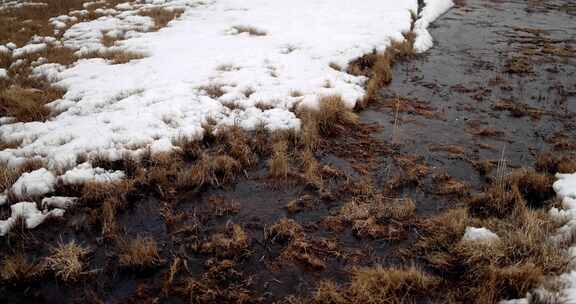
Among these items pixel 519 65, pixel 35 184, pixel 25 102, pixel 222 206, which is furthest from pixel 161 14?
pixel 519 65

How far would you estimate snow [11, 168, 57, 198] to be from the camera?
4.64 metres

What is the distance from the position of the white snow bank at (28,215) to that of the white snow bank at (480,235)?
15.0 feet

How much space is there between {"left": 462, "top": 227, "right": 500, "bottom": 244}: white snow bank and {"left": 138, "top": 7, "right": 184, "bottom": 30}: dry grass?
36.6 ft

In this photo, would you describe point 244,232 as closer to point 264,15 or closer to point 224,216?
point 224,216

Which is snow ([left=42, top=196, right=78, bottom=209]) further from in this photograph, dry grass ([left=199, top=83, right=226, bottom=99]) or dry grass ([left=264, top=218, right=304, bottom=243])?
dry grass ([left=199, top=83, right=226, bottom=99])

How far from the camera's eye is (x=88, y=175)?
197 inches

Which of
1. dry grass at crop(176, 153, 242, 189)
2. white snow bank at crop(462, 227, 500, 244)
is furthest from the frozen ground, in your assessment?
white snow bank at crop(462, 227, 500, 244)

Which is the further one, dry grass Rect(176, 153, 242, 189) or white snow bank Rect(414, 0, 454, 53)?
white snow bank Rect(414, 0, 454, 53)

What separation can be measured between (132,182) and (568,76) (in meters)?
9.52

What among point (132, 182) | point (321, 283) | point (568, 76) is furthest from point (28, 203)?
point (568, 76)

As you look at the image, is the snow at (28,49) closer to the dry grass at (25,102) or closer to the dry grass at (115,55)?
the dry grass at (115,55)

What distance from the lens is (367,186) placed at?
5035 millimetres

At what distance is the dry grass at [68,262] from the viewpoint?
12.0 ft

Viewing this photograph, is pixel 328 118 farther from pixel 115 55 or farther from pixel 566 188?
pixel 115 55
